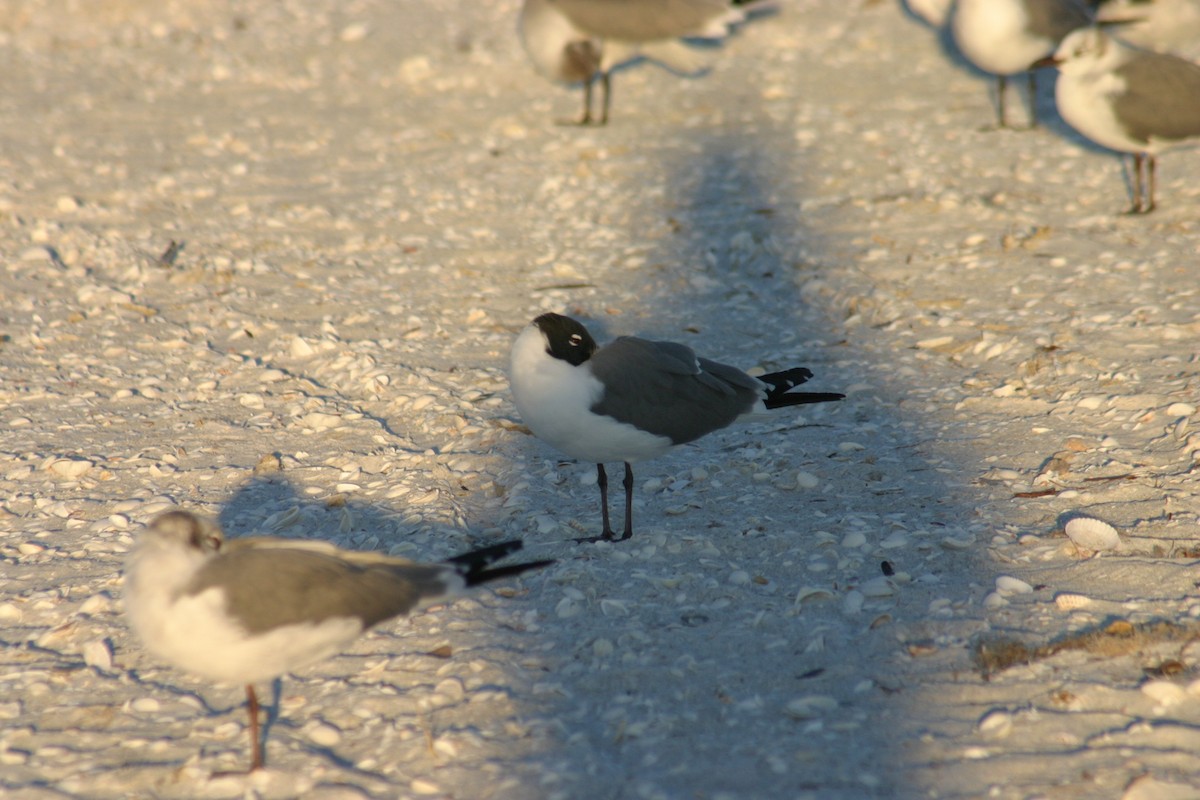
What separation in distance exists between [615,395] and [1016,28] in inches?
273

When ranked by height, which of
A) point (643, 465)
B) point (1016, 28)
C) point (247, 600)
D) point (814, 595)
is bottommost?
point (814, 595)

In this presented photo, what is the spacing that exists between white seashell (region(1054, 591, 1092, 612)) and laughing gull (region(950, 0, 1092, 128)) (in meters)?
6.81

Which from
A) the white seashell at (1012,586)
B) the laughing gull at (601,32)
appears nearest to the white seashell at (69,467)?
the white seashell at (1012,586)

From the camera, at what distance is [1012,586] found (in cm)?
454

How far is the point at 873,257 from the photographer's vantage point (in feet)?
26.6

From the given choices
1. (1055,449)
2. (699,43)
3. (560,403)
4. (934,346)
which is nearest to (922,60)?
(699,43)

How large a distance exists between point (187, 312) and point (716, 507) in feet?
13.0

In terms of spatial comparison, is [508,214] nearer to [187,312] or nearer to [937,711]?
[187,312]

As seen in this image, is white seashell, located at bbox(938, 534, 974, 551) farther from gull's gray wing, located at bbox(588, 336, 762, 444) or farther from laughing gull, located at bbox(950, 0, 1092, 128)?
laughing gull, located at bbox(950, 0, 1092, 128)

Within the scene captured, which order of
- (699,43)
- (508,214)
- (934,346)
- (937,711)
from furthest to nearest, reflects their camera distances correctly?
(699,43), (508,214), (934,346), (937,711)

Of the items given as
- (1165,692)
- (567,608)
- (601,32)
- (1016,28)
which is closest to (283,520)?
(567,608)

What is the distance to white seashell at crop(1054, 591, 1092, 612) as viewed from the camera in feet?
14.4

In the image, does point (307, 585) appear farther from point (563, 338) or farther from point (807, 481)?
point (807, 481)

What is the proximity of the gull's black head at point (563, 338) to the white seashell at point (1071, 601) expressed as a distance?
211 cm
